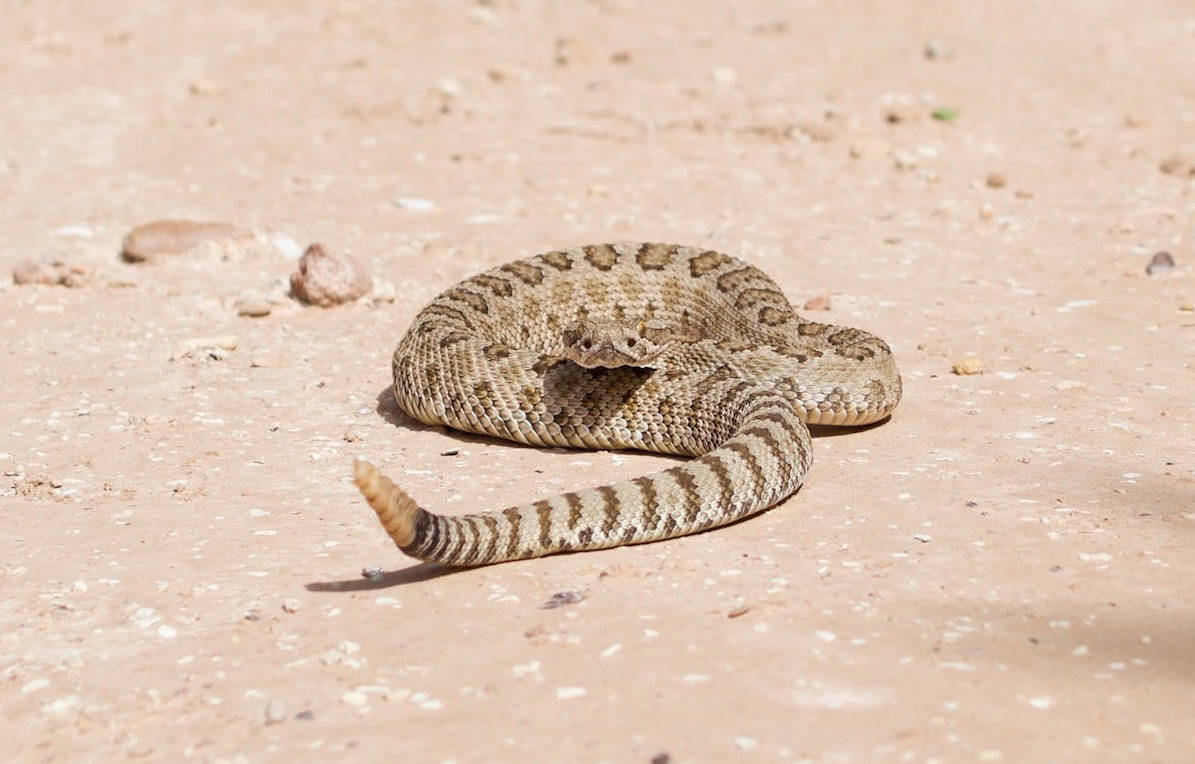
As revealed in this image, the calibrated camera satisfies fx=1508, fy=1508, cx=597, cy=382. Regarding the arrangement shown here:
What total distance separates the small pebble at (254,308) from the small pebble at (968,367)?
4766mm

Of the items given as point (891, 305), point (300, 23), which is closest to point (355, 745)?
point (891, 305)

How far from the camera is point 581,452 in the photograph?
27.6ft

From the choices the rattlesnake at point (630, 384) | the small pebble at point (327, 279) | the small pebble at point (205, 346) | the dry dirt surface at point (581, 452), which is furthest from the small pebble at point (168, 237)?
the rattlesnake at point (630, 384)

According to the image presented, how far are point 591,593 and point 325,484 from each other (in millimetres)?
2103

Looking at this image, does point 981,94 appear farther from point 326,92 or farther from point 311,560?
point 311,560

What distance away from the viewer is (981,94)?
51.7 ft

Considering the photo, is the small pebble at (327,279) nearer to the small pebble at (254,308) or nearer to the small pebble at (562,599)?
the small pebble at (254,308)

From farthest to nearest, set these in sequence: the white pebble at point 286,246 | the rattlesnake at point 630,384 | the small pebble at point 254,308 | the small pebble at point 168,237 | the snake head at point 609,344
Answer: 1. the white pebble at point 286,246
2. the small pebble at point 168,237
3. the small pebble at point 254,308
4. the snake head at point 609,344
5. the rattlesnake at point 630,384

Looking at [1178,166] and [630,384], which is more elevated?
[1178,166]

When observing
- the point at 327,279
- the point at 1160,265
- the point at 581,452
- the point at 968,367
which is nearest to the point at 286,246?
the point at 327,279

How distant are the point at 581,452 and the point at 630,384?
0.48 meters

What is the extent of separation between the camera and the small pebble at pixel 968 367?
9.38 metres

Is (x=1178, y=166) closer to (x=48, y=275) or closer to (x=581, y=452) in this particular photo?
(x=581, y=452)

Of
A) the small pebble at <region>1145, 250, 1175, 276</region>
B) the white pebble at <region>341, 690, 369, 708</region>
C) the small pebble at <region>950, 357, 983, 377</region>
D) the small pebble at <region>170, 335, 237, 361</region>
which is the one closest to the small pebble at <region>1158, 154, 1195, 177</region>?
the small pebble at <region>1145, 250, 1175, 276</region>
